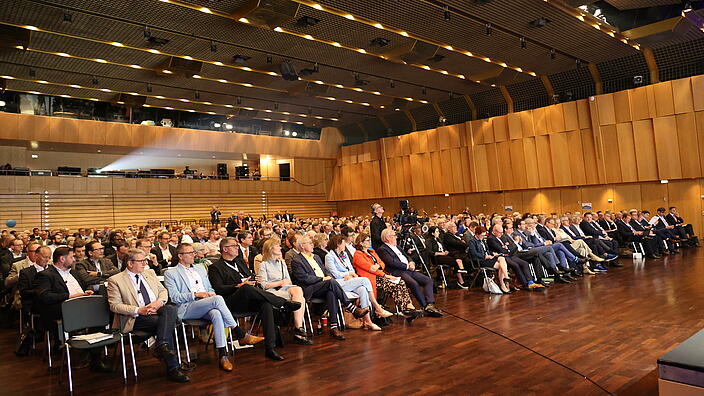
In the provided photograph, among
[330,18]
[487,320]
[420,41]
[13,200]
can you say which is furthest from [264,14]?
[13,200]

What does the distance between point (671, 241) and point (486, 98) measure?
7963 mm

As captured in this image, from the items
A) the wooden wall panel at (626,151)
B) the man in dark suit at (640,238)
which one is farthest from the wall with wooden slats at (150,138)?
the man in dark suit at (640,238)

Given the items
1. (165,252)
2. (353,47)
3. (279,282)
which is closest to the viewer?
(279,282)

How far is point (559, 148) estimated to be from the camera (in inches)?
592

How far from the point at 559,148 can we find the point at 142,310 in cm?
1423

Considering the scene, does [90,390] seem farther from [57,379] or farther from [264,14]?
[264,14]

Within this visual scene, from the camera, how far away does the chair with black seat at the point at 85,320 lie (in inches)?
142

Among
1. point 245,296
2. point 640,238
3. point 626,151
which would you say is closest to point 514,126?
point 626,151

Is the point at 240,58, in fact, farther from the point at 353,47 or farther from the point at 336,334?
the point at 336,334

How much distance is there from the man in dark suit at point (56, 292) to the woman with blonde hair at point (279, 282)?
1.64 metres

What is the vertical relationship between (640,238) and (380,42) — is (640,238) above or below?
below

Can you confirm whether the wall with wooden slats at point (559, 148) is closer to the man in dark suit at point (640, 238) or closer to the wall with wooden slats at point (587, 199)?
the wall with wooden slats at point (587, 199)

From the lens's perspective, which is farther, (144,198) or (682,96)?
(144,198)

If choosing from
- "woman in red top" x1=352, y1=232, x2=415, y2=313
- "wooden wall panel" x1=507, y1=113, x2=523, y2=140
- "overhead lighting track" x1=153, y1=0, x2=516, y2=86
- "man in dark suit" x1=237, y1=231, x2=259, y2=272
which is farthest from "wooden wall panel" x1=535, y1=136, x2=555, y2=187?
"man in dark suit" x1=237, y1=231, x2=259, y2=272
